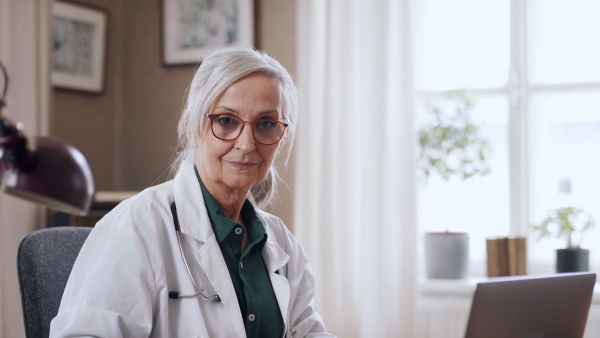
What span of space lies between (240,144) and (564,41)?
205 cm

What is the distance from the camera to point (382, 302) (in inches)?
115

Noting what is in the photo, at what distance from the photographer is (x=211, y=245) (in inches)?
58.7

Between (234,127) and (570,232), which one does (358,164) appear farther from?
(234,127)

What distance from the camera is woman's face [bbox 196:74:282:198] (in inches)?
61.2

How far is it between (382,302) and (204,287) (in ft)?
5.38

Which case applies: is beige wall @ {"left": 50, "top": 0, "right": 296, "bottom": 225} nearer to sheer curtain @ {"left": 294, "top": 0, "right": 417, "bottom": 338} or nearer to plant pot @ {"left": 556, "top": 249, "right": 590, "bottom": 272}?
sheer curtain @ {"left": 294, "top": 0, "right": 417, "bottom": 338}

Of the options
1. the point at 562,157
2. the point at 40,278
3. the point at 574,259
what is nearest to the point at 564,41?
the point at 562,157

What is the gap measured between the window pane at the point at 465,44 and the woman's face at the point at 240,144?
1646mm

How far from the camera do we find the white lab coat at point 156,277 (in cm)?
124

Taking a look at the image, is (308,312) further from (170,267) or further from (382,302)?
(382,302)

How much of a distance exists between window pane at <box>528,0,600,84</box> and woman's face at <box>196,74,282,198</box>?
186 centimetres

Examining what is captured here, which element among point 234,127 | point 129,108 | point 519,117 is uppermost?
point 129,108

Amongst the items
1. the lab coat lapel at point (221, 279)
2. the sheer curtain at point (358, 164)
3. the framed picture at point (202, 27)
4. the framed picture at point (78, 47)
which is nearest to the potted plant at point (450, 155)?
the sheer curtain at point (358, 164)

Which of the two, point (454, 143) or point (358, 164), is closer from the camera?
point (454, 143)
